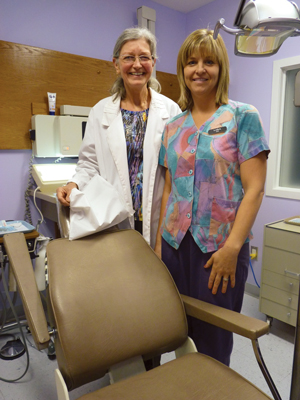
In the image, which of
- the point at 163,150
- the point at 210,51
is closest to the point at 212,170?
the point at 163,150

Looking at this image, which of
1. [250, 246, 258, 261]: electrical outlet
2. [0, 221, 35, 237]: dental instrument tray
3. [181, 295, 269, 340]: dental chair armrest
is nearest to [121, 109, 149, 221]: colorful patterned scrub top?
[181, 295, 269, 340]: dental chair armrest

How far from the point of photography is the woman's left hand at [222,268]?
3.60 ft

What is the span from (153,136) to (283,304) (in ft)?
5.00

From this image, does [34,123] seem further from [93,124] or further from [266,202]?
[266,202]

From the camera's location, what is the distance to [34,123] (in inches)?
91.2

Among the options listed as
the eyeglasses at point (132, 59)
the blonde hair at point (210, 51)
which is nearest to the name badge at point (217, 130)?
the blonde hair at point (210, 51)

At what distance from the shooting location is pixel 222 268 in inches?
43.8

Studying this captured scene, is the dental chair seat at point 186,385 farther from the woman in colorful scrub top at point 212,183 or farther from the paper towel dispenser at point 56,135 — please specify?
the paper towel dispenser at point 56,135

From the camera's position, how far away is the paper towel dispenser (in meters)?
2.32

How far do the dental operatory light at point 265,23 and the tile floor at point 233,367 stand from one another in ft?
5.51

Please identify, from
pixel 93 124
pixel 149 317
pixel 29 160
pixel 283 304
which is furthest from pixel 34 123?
pixel 283 304

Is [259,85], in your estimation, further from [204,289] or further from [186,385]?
[186,385]

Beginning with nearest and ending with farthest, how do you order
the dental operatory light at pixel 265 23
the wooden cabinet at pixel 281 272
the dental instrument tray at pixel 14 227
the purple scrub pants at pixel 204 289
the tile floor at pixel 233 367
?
the dental operatory light at pixel 265 23 → the purple scrub pants at pixel 204 289 → the tile floor at pixel 233 367 → the dental instrument tray at pixel 14 227 → the wooden cabinet at pixel 281 272

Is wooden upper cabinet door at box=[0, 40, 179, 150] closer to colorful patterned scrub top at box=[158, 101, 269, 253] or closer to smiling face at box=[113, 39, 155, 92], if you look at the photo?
smiling face at box=[113, 39, 155, 92]
